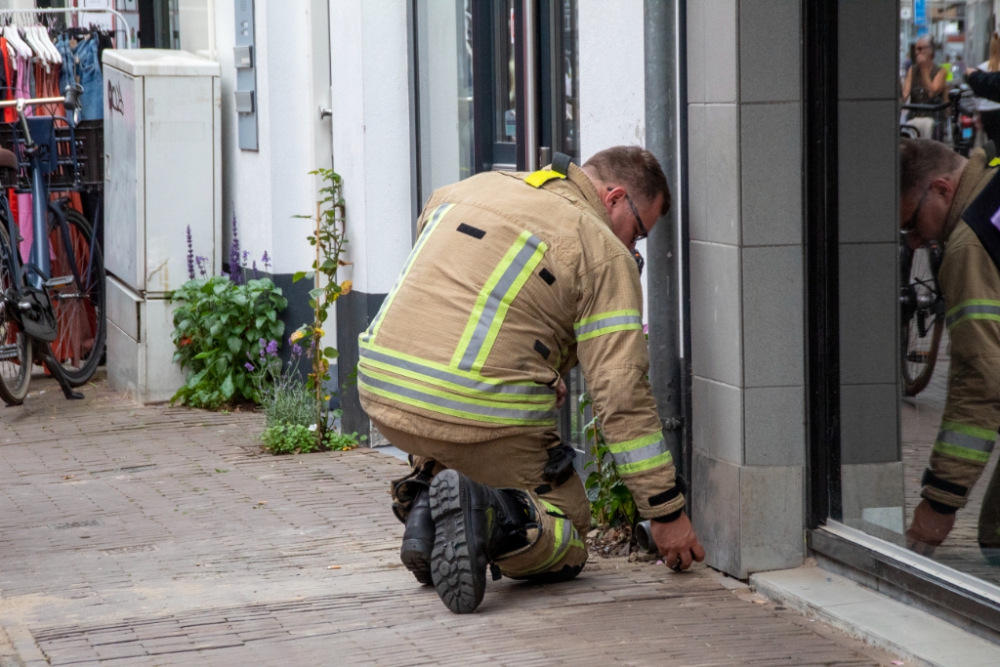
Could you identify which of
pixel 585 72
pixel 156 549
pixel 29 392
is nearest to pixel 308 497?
pixel 156 549

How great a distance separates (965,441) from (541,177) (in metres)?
1.60

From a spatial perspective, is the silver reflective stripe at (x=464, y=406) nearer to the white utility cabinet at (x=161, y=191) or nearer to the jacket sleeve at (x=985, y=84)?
the jacket sleeve at (x=985, y=84)

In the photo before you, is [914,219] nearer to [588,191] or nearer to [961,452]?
[961,452]

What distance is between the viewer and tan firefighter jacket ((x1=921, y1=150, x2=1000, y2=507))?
12.7ft

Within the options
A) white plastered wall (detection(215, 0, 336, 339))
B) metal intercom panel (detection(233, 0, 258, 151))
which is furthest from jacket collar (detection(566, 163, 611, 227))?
metal intercom panel (detection(233, 0, 258, 151))

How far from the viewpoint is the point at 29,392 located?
30.9 ft

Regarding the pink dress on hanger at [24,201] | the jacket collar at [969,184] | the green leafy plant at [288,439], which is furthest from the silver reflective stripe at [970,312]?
the pink dress on hanger at [24,201]

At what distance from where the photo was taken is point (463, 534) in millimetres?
4176

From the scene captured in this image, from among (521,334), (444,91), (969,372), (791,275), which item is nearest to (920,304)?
(969,372)

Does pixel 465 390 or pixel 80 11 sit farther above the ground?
pixel 80 11

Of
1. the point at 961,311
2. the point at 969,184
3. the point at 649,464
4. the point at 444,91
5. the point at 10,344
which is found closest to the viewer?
the point at 969,184

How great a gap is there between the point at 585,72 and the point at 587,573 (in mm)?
2005

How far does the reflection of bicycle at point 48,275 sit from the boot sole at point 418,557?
484 cm

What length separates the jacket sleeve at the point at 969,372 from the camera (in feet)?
12.7
